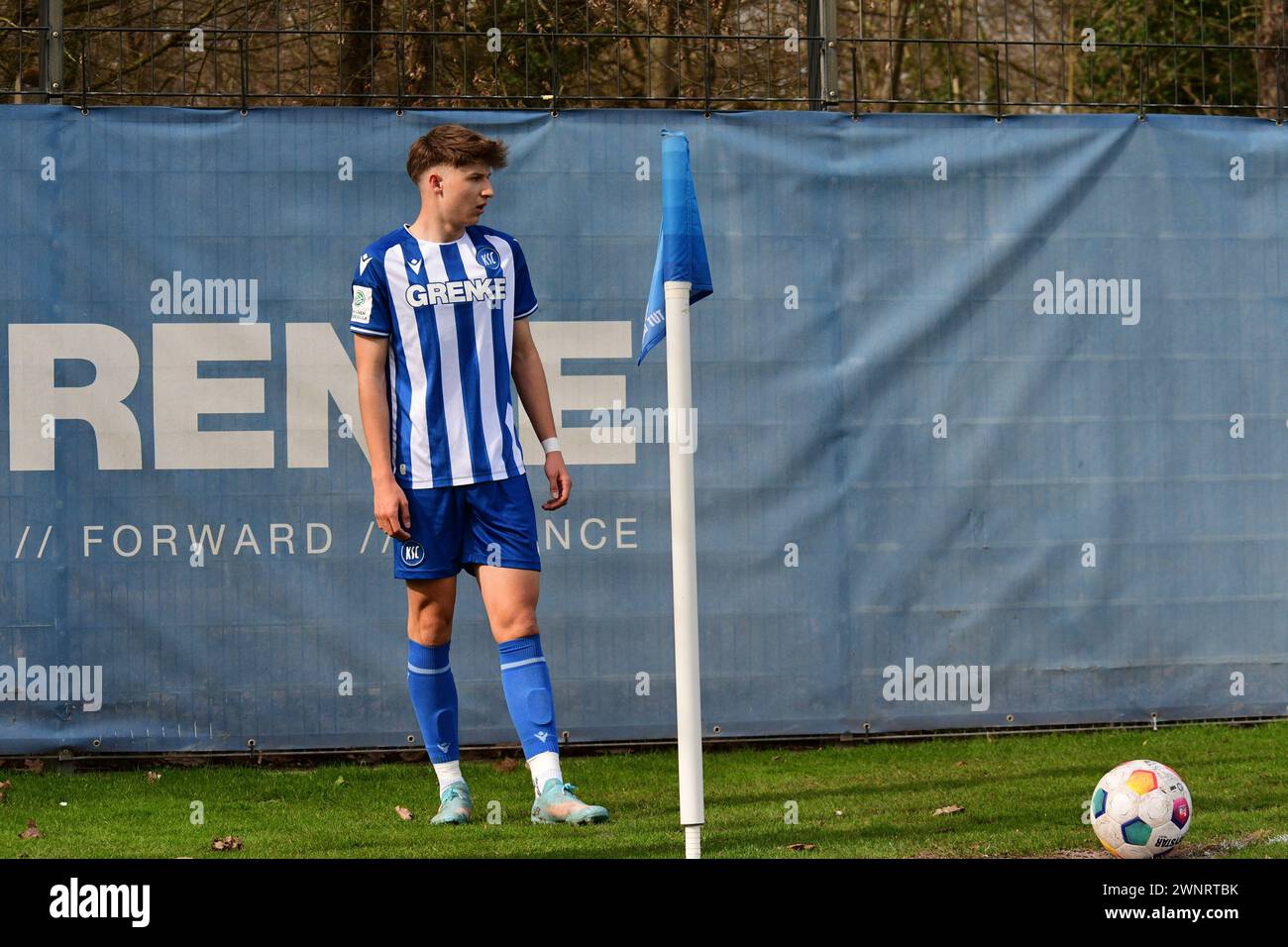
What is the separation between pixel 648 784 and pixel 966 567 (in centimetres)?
160

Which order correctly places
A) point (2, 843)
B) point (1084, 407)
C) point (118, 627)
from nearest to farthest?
point (2, 843)
point (118, 627)
point (1084, 407)

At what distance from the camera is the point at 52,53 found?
5.98 meters

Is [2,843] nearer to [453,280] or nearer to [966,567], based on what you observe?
[453,280]

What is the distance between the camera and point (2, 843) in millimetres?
4605

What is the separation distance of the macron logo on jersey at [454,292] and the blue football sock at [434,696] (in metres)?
1.05

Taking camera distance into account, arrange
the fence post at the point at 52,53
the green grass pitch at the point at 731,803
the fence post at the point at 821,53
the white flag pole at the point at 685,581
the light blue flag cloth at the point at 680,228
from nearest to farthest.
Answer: the white flag pole at the point at 685,581, the light blue flag cloth at the point at 680,228, the green grass pitch at the point at 731,803, the fence post at the point at 52,53, the fence post at the point at 821,53

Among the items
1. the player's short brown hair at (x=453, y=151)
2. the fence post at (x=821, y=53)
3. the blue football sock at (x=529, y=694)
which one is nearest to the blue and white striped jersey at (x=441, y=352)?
the player's short brown hair at (x=453, y=151)

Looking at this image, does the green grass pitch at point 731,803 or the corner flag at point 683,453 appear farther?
the green grass pitch at point 731,803

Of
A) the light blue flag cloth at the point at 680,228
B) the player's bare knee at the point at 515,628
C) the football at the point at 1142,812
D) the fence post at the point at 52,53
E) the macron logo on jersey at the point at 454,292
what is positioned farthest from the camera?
the fence post at the point at 52,53

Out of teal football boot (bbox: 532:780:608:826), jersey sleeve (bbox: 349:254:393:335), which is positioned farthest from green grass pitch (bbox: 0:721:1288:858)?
jersey sleeve (bbox: 349:254:393:335)

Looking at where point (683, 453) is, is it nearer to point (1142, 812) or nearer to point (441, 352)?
point (441, 352)

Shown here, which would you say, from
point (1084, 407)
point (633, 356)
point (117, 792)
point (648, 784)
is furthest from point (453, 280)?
point (1084, 407)

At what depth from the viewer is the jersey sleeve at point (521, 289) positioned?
16.1 feet

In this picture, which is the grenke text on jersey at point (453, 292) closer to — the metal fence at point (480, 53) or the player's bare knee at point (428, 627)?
the player's bare knee at point (428, 627)
